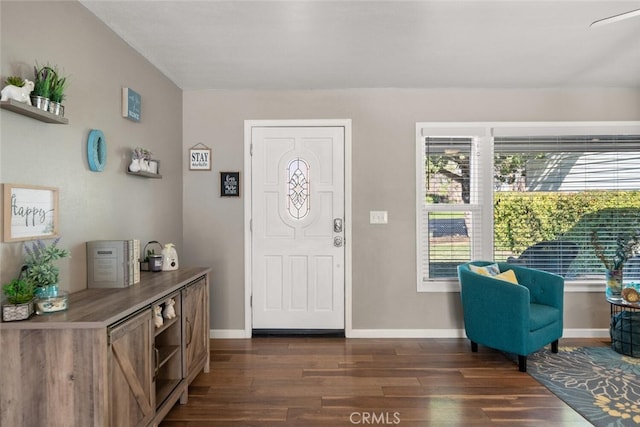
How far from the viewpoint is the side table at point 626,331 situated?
3008 mm

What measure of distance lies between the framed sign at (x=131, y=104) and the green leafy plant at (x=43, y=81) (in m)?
0.75

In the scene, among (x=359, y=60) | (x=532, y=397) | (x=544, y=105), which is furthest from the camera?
(x=544, y=105)

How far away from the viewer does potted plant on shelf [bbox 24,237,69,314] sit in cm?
156

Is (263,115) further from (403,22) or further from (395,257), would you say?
(395,257)

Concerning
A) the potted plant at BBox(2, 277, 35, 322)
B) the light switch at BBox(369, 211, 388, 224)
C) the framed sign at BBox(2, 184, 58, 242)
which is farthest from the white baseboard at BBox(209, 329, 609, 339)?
the potted plant at BBox(2, 277, 35, 322)

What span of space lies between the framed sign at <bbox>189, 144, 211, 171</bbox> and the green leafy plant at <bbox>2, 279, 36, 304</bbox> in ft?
7.14

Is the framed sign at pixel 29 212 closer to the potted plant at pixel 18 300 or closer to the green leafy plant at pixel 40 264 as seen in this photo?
the green leafy plant at pixel 40 264

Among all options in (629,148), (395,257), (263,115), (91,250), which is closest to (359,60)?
(263,115)

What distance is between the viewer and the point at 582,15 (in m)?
2.23

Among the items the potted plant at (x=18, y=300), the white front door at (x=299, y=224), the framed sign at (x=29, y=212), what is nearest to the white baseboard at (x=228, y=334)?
the white front door at (x=299, y=224)

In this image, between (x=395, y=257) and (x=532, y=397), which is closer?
(x=532, y=397)

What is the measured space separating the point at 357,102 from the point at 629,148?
2.71 m

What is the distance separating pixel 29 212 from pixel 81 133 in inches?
23.5

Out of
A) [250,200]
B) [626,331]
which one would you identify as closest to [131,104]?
[250,200]
